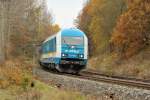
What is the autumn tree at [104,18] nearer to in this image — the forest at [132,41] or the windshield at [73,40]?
the forest at [132,41]

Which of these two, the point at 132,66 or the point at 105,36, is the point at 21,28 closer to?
the point at 105,36

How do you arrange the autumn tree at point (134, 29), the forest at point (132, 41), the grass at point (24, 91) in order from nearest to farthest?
the grass at point (24, 91)
the forest at point (132, 41)
the autumn tree at point (134, 29)

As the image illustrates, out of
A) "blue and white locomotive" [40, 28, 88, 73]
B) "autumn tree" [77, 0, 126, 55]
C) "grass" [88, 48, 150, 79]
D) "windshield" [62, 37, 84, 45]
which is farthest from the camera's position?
"autumn tree" [77, 0, 126, 55]

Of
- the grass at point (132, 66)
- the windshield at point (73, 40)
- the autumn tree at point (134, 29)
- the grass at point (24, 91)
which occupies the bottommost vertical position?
the grass at point (24, 91)

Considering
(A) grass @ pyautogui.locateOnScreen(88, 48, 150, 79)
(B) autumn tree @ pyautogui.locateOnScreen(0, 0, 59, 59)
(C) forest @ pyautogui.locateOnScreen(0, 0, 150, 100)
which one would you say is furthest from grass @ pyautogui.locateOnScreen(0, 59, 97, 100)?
(B) autumn tree @ pyautogui.locateOnScreen(0, 0, 59, 59)

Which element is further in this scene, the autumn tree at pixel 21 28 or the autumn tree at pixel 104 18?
the autumn tree at pixel 104 18

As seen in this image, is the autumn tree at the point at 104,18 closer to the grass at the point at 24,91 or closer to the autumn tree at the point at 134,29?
the autumn tree at the point at 134,29

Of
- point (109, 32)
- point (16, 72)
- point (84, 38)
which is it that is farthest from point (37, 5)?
point (16, 72)

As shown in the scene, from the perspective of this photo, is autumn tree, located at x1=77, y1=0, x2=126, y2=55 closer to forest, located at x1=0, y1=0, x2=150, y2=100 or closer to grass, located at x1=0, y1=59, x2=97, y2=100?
forest, located at x1=0, y1=0, x2=150, y2=100

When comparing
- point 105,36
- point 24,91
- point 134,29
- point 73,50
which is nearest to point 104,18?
point 105,36

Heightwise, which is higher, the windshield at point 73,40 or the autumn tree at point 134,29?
the autumn tree at point 134,29

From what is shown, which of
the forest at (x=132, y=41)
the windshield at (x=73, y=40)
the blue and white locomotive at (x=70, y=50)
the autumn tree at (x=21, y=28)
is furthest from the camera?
the autumn tree at (x=21, y=28)

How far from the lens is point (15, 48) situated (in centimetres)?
5519

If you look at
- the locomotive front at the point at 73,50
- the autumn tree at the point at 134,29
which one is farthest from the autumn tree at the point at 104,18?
the locomotive front at the point at 73,50
